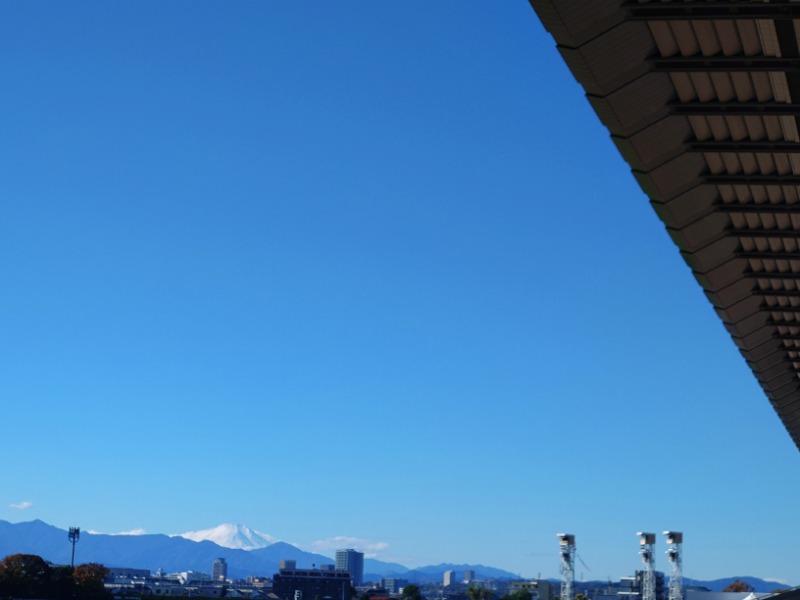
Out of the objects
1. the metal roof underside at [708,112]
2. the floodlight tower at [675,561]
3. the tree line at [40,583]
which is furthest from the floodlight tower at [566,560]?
the metal roof underside at [708,112]

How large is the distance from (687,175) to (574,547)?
12786 cm

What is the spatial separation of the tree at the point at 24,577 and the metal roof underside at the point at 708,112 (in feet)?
569

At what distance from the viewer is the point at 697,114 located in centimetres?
1246

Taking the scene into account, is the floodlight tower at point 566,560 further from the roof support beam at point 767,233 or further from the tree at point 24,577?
the roof support beam at point 767,233

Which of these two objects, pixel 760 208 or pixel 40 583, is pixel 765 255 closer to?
pixel 760 208

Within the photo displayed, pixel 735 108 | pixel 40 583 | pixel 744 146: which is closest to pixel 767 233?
pixel 744 146

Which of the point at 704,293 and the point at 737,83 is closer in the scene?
the point at 737,83

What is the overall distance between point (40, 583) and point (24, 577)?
2.53 meters

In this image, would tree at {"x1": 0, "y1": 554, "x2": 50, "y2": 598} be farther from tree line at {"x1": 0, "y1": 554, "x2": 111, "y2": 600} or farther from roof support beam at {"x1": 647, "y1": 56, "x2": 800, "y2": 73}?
roof support beam at {"x1": 647, "y1": 56, "x2": 800, "y2": 73}

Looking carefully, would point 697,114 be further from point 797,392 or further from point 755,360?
point 797,392

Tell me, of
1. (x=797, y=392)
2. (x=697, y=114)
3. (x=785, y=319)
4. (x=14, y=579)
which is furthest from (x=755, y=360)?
(x=14, y=579)

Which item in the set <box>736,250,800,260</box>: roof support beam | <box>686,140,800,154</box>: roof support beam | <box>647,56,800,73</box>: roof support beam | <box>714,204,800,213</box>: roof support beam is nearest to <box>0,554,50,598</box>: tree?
<box>736,250,800,260</box>: roof support beam

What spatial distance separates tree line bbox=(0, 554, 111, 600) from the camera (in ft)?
580

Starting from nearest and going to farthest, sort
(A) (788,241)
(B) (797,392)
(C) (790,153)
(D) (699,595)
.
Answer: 1. (C) (790,153)
2. (A) (788,241)
3. (B) (797,392)
4. (D) (699,595)
